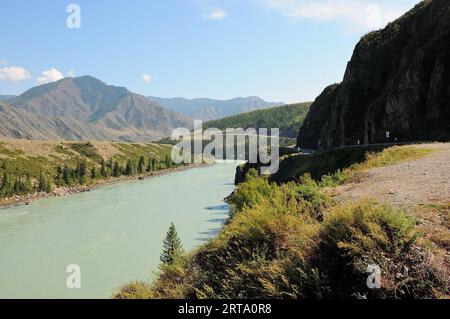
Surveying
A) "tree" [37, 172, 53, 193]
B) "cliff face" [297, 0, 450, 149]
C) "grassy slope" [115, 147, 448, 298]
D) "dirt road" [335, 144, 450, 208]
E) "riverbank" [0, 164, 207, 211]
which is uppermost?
"cliff face" [297, 0, 450, 149]

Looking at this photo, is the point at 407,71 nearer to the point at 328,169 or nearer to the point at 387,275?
the point at 328,169

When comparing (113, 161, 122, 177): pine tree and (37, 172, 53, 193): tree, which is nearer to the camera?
(37, 172, 53, 193): tree

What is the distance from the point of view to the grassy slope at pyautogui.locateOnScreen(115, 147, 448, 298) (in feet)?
29.9

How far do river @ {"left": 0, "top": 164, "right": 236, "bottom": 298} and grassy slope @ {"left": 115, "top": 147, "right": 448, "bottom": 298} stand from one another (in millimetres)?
24753

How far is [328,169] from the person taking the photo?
49406 mm

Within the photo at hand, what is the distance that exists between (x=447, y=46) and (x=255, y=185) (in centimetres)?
3570

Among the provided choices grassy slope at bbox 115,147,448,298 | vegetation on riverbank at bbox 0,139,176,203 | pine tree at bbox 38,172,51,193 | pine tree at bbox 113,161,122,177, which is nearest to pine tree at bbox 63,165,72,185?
vegetation on riverbank at bbox 0,139,176,203

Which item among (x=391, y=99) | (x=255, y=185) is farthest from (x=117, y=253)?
(x=391, y=99)

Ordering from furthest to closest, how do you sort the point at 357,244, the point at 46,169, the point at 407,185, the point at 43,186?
the point at 46,169 < the point at 43,186 < the point at 407,185 < the point at 357,244

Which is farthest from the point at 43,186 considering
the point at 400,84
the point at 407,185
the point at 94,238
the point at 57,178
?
the point at 407,185

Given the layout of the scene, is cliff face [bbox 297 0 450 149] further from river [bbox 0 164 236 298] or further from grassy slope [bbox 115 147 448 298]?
grassy slope [bbox 115 147 448 298]

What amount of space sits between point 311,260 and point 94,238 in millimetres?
52786

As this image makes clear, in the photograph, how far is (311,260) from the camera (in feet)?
33.9

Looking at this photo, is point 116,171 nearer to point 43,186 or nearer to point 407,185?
point 43,186
